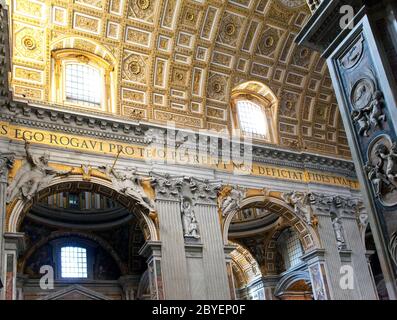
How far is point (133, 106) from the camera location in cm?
1773

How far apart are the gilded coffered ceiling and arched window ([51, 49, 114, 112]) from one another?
1.00ft

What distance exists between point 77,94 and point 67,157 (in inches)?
109

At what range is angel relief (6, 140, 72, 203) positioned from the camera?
1427 cm

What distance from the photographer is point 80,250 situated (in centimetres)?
2080

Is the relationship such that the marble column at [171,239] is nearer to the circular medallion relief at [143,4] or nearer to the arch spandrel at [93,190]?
the arch spandrel at [93,190]

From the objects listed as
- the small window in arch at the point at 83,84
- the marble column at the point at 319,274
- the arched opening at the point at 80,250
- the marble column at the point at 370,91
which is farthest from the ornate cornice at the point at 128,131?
the marble column at the point at 370,91

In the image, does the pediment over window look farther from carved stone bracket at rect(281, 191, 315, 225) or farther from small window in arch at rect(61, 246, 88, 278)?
carved stone bracket at rect(281, 191, 315, 225)

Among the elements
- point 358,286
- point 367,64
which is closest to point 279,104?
point 358,286

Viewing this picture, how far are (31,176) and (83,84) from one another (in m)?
4.29

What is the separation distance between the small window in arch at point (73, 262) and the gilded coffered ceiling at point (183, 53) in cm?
657

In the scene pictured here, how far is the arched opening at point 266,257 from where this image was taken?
71.6 feet
